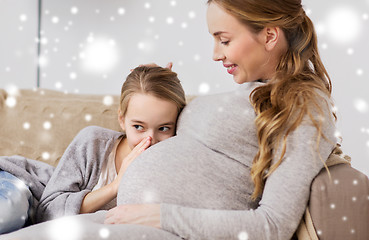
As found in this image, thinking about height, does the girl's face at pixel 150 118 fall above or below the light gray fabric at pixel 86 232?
above

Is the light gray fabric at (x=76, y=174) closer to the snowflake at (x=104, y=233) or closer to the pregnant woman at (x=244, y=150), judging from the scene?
the pregnant woman at (x=244, y=150)

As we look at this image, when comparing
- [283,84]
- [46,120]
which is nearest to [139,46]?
[46,120]

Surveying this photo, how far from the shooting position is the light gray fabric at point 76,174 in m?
1.22

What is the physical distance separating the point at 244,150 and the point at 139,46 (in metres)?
1.88

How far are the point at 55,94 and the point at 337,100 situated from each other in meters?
1.56

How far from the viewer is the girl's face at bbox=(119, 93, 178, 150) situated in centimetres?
122

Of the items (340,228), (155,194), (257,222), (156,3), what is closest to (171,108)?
(155,194)

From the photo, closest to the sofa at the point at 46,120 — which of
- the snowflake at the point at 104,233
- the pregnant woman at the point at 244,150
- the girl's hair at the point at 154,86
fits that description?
the girl's hair at the point at 154,86

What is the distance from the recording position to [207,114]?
43.1 inches

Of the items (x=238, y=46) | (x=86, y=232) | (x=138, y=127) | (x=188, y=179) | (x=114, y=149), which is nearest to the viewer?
(x=86, y=232)

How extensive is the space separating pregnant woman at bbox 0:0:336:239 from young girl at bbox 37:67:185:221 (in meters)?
0.08

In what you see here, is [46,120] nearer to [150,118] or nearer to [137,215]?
[150,118]

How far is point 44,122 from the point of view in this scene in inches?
67.2

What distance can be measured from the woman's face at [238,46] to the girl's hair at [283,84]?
0.06 ft
